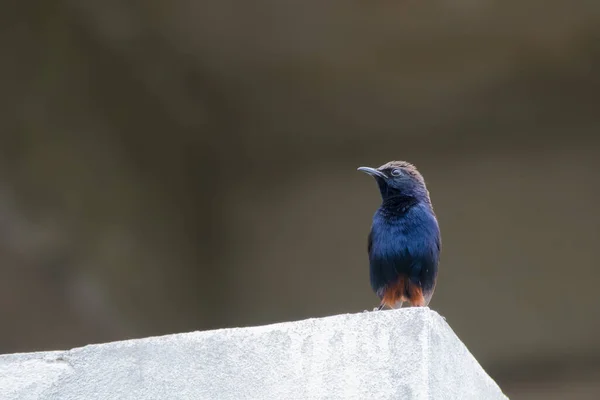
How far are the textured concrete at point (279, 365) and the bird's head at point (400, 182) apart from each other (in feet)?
5.28

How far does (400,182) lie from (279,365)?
1.96m

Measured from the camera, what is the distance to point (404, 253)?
458 cm

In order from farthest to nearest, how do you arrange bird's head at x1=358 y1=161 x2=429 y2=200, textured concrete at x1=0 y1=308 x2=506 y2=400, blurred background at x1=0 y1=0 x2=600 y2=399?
1. blurred background at x1=0 y1=0 x2=600 y2=399
2. bird's head at x1=358 y1=161 x2=429 y2=200
3. textured concrete at x1=0 y1=308 x2=506 y2=400

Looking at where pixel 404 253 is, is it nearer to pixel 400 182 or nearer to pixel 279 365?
pixel 400 182

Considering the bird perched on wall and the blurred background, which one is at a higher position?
the blurred background

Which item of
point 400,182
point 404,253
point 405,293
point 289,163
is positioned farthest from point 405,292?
point 289,163

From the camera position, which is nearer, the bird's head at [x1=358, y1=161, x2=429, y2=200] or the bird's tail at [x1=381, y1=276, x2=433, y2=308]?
the bird's tail at [x1=381, y1=276, x2=433, y2=308]

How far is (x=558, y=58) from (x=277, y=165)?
263 centimetres

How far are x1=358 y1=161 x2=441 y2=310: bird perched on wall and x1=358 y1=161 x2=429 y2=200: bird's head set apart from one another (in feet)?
0.27

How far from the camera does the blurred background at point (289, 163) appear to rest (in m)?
7.87

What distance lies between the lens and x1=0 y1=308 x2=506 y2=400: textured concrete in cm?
300

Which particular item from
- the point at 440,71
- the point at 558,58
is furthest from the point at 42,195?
the point at 558,58

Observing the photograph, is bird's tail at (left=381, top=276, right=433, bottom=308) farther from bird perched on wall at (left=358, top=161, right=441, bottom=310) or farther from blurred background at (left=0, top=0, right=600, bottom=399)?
blurred background at (left=0, top=0, right=600, bottom=399)

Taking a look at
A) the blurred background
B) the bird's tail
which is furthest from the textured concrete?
the blurred background
